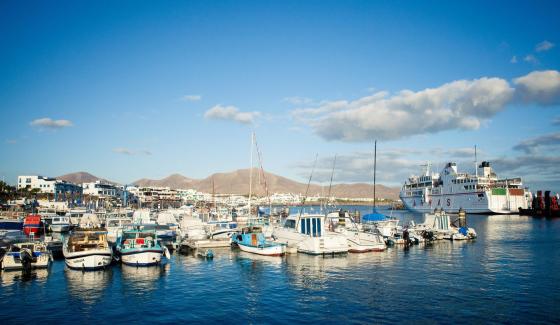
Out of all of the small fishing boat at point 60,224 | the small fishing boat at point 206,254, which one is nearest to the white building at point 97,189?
the small fishing boat at point 60,224

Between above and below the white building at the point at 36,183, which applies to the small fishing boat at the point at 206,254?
below

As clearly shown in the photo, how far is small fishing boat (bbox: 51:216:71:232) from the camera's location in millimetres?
67562

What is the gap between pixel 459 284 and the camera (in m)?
27.7

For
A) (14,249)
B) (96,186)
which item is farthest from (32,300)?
(96,186)

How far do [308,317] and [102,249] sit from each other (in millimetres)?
20797

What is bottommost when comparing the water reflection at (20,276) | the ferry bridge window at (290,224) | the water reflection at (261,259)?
the water reflection at (261,259)

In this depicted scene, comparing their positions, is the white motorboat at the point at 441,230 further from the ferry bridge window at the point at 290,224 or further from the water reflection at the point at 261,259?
the water reflection at the point at 261,259

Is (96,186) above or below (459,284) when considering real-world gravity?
above

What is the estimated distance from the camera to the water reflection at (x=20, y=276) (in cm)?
2858

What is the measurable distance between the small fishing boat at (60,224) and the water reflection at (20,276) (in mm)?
39594

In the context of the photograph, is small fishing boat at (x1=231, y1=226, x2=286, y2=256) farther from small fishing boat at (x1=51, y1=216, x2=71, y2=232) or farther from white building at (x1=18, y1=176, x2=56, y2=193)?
white building at (x1=18, y1=176, x2=56, y2=193)

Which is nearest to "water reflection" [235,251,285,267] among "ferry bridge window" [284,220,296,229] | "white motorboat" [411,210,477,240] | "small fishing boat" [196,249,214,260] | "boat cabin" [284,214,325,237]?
"small fishing boat" [196,249,214,260]

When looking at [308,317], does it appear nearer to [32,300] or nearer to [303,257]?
[32,300]

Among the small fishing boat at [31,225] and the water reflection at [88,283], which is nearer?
the water reflection at [88,283]
